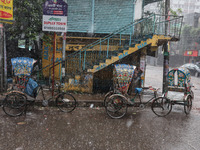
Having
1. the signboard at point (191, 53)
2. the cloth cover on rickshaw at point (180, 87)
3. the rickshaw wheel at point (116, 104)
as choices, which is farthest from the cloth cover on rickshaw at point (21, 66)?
the signboard at point (191, 53)

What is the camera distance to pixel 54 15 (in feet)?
24.6

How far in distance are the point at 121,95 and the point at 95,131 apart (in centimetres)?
180

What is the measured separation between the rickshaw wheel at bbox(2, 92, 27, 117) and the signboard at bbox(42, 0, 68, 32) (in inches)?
108

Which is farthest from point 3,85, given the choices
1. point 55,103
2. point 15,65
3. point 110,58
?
point 110,58

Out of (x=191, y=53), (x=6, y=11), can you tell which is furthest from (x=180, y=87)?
(x=191, y=53)

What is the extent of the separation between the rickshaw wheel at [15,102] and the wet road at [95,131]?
28 cm

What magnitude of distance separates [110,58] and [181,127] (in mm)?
4727

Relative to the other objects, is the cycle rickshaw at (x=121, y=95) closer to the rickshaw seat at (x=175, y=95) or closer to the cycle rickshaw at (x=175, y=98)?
the cycle rickshaw at (x=175, y=98)

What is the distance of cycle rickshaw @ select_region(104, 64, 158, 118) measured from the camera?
6.86 metres

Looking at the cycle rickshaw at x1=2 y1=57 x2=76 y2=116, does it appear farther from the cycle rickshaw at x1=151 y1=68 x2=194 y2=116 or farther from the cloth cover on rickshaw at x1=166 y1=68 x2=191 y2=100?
the cloth cover on rickshaw at x1=166 y1=68 x2=191 y2=100

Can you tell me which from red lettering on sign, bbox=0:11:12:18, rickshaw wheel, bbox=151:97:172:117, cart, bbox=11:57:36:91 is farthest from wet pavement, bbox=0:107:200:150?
red lettering on sign, bbox=0:11:12:18

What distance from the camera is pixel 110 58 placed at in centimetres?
959

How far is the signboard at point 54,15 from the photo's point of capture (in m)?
7.40

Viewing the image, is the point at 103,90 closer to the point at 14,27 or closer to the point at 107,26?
the point at 107,26
